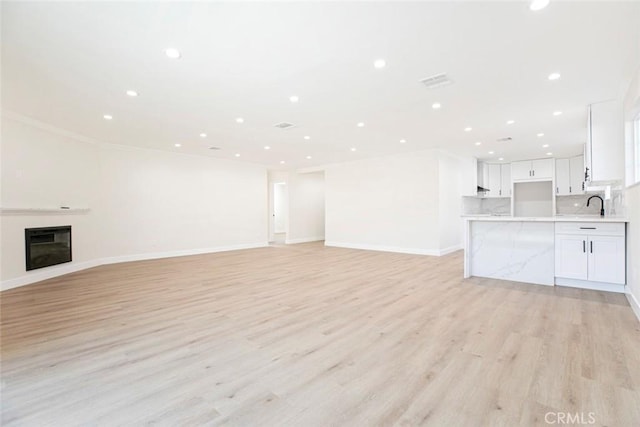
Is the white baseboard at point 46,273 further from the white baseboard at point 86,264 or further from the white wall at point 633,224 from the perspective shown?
the white wall at point 633,224

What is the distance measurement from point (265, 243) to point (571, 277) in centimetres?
796

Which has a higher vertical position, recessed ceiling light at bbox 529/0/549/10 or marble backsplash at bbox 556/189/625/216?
recessed ceiling light at bbox 529/0/549/10

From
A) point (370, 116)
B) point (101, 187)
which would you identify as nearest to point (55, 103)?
point (101, 187)

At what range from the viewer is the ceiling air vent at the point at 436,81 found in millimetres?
3426

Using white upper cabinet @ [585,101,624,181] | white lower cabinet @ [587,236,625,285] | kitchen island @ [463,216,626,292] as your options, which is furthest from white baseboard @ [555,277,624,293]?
white upper cabinet @ [585,101,624,181]

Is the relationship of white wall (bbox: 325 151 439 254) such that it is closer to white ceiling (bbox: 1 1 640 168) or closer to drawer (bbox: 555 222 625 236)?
white ceiling (bbox: 1 1 640 168)

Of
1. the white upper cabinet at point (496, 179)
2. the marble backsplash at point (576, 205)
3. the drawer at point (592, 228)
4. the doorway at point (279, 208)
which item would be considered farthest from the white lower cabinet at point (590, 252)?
the doorway at point (279, 208)

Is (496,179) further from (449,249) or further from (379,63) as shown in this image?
(379,63)

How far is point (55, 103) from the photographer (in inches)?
165

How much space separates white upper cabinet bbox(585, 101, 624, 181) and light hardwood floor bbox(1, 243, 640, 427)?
5.95 ft

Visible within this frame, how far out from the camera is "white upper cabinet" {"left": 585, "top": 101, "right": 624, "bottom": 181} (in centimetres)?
420

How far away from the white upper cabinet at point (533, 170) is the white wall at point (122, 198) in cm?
827

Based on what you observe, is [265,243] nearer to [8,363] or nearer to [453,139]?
[453,139]

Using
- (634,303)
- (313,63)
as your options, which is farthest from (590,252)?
(313,63)
